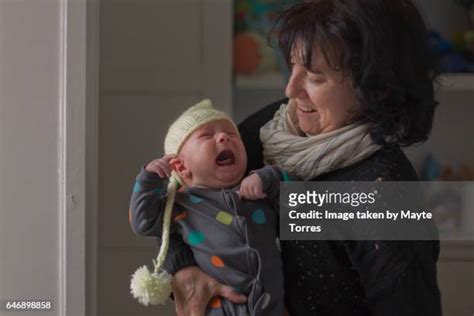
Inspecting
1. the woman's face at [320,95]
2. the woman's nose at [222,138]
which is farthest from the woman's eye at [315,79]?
the woman's nose at [222,138]

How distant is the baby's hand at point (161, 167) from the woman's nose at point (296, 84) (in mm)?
145

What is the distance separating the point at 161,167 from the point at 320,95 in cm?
17

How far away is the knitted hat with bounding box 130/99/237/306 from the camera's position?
0.79 meters

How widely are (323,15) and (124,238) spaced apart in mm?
309

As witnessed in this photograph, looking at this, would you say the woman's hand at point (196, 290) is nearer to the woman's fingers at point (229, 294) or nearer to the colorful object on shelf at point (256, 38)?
the woman's fingers at point (229, 294)

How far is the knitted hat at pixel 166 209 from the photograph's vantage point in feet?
2.59

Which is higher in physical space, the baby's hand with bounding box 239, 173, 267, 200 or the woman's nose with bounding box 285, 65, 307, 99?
the woman's nose with bounding box 285, 65, 307, 99

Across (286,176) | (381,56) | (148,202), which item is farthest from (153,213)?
(381,56)

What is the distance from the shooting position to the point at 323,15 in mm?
774

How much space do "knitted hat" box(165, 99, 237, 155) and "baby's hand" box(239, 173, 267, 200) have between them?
2.8 inches

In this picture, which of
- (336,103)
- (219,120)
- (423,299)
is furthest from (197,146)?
(423,299)
